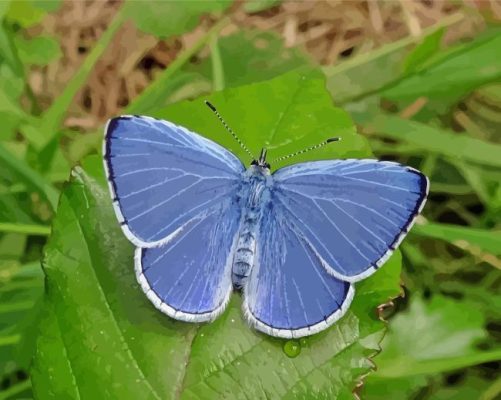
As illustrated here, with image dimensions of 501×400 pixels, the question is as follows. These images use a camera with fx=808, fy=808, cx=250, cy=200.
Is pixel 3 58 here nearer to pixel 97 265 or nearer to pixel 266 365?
pixel 97 265

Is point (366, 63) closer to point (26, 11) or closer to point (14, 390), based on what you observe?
point (26, 11)

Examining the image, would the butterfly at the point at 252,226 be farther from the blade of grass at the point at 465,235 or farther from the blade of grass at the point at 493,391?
the blade of grass at the point at 493,391

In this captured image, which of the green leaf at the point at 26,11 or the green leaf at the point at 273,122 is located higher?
the green leaf at the point at 26,11

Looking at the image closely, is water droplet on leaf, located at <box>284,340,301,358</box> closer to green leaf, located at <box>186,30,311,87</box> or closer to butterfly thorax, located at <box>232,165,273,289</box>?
butterfly thorax, located at <box>232,165,273,289</box>

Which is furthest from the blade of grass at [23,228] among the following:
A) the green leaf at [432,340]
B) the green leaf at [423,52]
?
the green leaf at [423,52]

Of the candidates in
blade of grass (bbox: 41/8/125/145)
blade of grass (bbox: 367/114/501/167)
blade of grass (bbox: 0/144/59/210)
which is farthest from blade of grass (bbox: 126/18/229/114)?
blade of grass (bbox: 367/114/501/167)

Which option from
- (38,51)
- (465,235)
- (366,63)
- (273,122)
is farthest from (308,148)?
(38,51)

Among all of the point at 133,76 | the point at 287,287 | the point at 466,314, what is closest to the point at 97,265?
the point at 287,287

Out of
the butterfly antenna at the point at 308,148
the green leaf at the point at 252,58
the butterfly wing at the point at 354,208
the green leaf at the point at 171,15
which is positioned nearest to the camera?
the butterfly wing at the point at 354,208
